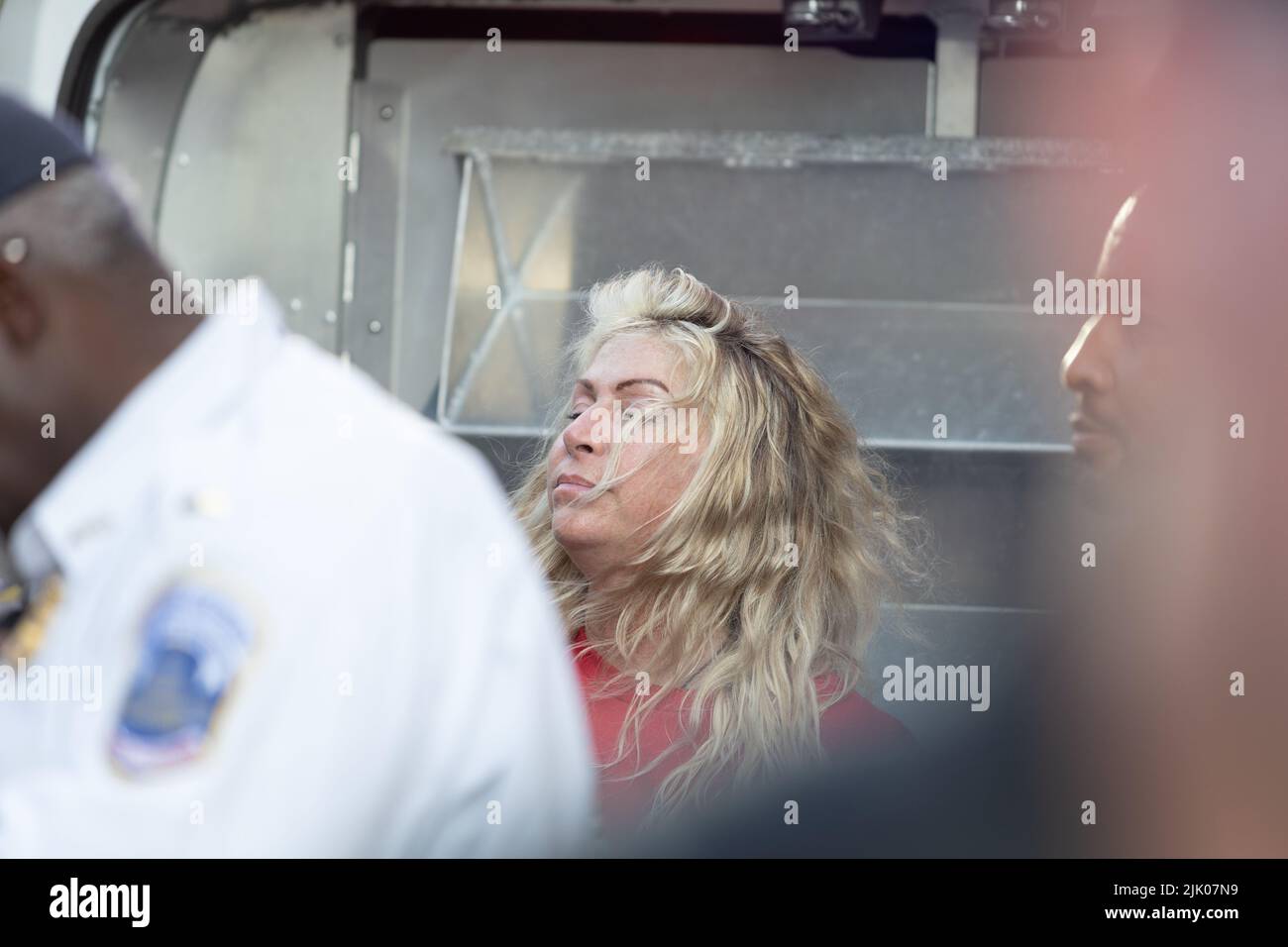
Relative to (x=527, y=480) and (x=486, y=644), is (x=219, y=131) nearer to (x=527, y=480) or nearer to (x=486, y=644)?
(x=527, y=480)

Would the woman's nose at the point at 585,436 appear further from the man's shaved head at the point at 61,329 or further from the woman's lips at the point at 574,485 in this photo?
the man's shaved head at the point at 61,329

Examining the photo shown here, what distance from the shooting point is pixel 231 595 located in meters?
0.73

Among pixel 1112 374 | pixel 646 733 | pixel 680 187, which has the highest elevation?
pixel 680 187

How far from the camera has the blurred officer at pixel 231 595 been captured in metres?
0.73

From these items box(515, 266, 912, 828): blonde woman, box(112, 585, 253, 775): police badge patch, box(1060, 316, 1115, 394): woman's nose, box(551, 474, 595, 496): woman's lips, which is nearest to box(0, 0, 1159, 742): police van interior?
box(1060, 316, 1115, 394): woman's nose

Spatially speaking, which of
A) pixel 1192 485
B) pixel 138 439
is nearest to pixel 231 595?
pixel 138 439

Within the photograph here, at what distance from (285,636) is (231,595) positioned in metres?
0.03

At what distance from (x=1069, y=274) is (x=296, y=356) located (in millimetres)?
1567

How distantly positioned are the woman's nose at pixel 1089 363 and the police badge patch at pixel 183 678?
1562 mm

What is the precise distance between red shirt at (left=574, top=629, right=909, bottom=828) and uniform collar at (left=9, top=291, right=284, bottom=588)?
84 centimetres

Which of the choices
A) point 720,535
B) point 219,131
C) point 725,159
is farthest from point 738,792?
point 219,131

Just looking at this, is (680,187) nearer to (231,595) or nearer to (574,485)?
(574,485)

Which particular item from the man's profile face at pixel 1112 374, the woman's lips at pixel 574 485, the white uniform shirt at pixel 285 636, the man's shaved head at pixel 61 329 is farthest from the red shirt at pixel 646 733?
the man's shaved head at pixel 61 329

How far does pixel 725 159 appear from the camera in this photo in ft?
7.29
